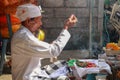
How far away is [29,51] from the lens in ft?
8.72

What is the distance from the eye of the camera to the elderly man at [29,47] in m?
2.65

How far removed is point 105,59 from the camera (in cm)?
314

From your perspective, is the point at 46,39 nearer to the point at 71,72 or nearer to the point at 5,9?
the point at 5,9

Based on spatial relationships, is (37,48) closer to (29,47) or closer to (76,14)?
(29,47)

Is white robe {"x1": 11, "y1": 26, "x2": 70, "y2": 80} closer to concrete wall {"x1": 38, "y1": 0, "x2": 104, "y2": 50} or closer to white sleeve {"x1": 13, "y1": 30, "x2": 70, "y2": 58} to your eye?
white sleeve {"x1": 13, "y1": 30, "x2": 70, "y2": 58}

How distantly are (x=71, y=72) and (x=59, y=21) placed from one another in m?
2.60

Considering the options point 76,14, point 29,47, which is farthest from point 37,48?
point 76,14

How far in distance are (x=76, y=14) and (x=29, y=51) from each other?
9.93 ft

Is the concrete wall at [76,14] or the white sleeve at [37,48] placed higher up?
the white sleeve at [37,48]

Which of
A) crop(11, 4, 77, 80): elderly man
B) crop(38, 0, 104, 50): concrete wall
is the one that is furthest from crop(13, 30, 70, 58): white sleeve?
crop(38, 0, 104, 50): concrete wall

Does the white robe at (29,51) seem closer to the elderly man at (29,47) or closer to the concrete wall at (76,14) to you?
the elderly man at (29,47)

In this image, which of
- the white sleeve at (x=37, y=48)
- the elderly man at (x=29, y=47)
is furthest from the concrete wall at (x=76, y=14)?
the white sleeve at (x=37, y=48)

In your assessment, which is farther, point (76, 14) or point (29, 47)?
point (76, 14)

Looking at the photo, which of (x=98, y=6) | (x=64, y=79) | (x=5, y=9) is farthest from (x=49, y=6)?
(x=64, y=79)
